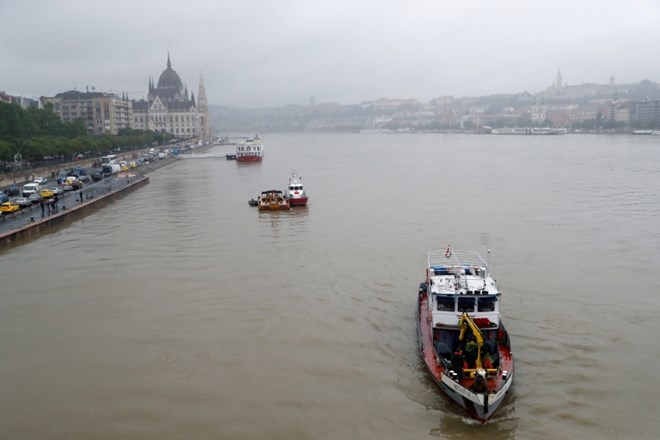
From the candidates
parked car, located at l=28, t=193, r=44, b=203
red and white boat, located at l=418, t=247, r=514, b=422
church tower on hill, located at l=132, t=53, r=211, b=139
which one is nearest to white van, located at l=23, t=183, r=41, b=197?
parked car, located at l=28, t=193, r=44, b=203

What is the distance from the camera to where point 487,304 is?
12.8m

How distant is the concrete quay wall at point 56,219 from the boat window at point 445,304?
20145mm

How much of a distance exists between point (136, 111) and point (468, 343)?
172 metres

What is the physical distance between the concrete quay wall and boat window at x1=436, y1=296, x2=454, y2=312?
20145mm

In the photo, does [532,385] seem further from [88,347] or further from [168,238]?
[168,238]

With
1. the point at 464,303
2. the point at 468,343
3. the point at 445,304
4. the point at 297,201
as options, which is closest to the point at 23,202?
the point at 297,201

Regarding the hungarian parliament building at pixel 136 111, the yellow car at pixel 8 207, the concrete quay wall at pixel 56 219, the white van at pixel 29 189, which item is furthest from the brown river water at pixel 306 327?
the hungarian parliament building at pixel 136 111

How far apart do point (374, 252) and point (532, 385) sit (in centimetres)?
1203

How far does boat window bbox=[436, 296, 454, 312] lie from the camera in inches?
505

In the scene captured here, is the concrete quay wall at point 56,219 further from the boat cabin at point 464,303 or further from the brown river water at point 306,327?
the boat cabin at point 464,303

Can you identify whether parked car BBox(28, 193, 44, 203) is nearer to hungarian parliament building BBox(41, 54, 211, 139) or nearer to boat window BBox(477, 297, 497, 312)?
boat window BBox(477, 297, 497, 312)

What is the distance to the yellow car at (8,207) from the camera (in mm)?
31312

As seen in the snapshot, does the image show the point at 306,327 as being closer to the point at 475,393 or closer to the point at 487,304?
the point at 487,304

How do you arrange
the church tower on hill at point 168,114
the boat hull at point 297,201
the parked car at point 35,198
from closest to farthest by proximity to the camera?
the parked car at point 35,198
the boat hull at point 297,201
the church tower on hill at point 168,114
